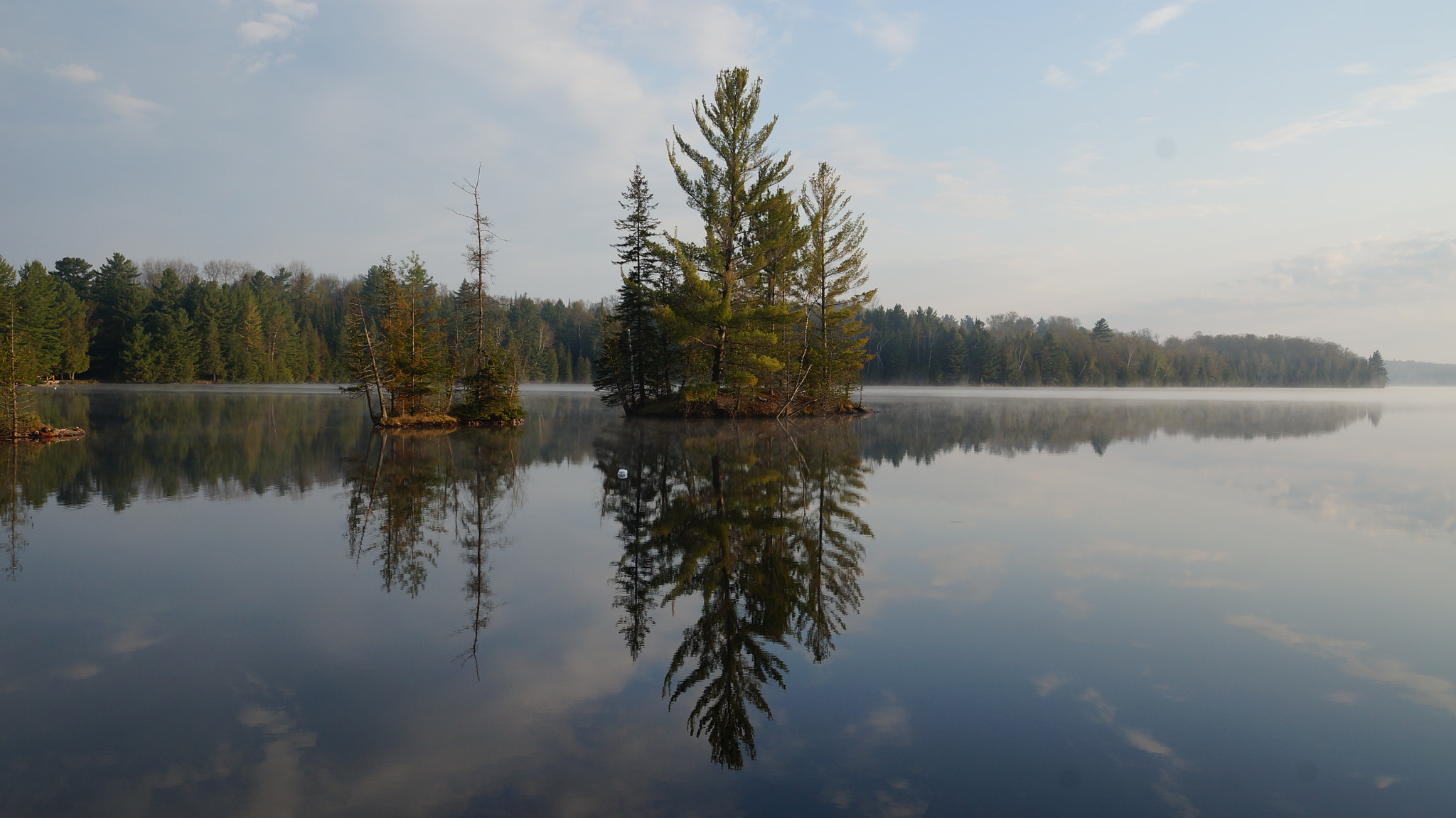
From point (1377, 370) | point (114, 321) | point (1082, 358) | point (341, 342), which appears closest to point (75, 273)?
point (114, 321)

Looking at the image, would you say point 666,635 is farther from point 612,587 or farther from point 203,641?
point 203,641

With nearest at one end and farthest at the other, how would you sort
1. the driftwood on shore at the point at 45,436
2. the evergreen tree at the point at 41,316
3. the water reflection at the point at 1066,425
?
the driftwood on shore at the point at 45,436 < the water reflection at the point at 1066,425 < the evergreen tree at the point at 41,316

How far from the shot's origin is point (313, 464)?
16.2 m

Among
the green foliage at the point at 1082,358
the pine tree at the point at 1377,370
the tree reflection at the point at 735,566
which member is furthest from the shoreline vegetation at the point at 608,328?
the pine tree at the point at 1377,370

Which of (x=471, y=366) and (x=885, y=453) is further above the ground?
(x=471, y=366)

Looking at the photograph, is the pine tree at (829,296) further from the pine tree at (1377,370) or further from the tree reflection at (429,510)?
the pine tree at (1377,370)

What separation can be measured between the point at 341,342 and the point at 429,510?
91021 millimetres

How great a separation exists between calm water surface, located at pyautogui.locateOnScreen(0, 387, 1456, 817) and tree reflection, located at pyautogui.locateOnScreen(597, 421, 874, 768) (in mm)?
45

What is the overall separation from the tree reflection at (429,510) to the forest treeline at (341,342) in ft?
120

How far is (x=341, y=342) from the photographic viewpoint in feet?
296

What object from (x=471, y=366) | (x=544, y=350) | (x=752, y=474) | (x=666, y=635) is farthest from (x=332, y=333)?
(x=666, y=635)

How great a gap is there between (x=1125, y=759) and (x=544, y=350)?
110 meters

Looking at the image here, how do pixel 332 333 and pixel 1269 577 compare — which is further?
pixel 332 333

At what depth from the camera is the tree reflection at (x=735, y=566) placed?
4867mm
